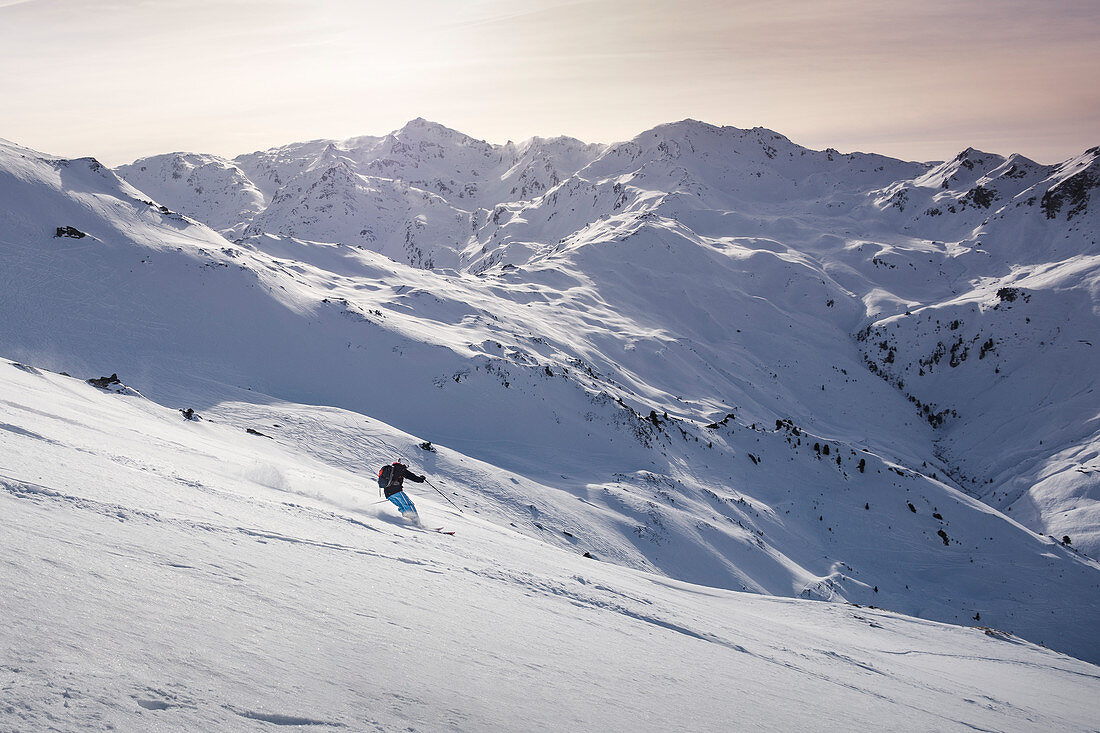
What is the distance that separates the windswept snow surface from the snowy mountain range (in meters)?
0.31

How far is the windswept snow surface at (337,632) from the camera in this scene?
133 inches

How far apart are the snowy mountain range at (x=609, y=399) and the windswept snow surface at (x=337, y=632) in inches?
12.3

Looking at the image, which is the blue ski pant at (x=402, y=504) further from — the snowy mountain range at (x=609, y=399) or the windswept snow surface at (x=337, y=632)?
the snowy mountain range at (x=609, y=399)

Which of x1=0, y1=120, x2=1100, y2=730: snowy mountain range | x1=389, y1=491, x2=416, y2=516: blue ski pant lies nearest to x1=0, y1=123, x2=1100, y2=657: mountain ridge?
x1=0, y1=120, x2=1100, y2=730: snowy mountain range

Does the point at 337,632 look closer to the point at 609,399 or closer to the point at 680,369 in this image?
the point at 609,399

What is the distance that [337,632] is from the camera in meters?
4.76

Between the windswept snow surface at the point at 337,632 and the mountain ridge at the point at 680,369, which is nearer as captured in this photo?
the windswept snow surface at the point at 337,632

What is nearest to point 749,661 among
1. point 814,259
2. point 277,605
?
point 277,605

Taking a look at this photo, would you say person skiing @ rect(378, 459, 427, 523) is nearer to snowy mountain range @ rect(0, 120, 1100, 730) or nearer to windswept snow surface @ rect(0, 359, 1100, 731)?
windswept snow surface @ rect(0, 359, 1100, 731)

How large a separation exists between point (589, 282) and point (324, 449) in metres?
64.2

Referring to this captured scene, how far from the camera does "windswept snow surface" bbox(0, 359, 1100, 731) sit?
338 cm

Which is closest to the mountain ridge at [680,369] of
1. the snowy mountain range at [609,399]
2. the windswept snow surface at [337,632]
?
the snowy mountain range at [609,399]

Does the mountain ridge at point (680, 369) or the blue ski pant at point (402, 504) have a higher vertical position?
the mountain ridge at point (680, 369)

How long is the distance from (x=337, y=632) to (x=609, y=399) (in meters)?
36.3
